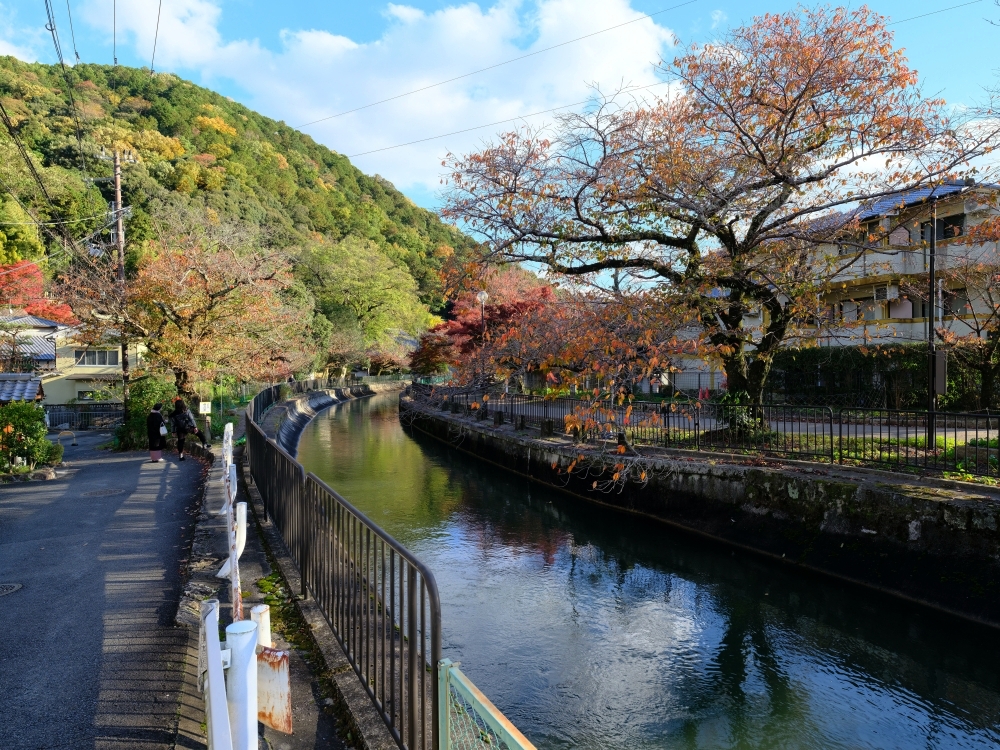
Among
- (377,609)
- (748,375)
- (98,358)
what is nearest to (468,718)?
(377,609)

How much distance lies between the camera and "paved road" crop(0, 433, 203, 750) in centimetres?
354

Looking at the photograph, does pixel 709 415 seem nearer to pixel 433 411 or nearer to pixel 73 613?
pixel 73 613

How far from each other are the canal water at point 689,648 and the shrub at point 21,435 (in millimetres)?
7437

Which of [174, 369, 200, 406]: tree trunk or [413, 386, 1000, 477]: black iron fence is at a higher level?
[174, 369, 200, 406]: tree trunk

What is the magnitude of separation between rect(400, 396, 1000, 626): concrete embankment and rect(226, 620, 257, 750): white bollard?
7.92 meters

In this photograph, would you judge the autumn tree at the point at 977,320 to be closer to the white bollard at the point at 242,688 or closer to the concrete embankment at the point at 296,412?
the white bollard at the point at 242,688

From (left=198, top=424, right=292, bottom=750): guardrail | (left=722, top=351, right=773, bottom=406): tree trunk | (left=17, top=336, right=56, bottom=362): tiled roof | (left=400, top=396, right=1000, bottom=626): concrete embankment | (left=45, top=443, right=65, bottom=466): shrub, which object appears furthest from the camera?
(left=17, top=336, right=56, bottom=362): tiled roof

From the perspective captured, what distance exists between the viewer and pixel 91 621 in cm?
499

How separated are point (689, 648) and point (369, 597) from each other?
481 centimetres

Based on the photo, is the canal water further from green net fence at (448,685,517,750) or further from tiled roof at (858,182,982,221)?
tiled roof at (858,182,982,221)

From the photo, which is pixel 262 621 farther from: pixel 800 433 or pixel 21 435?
pixel 21 435

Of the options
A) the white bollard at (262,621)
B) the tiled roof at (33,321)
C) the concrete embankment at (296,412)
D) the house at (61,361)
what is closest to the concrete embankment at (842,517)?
the white bollard at (262,621)

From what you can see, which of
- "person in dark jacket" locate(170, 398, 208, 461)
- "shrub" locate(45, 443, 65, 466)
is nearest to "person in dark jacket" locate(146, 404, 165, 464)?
"person in dark jacket" locate(170, 398, 208, 461)

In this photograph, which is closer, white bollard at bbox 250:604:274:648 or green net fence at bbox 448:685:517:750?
green net fence at bbox 448:685:517:750
